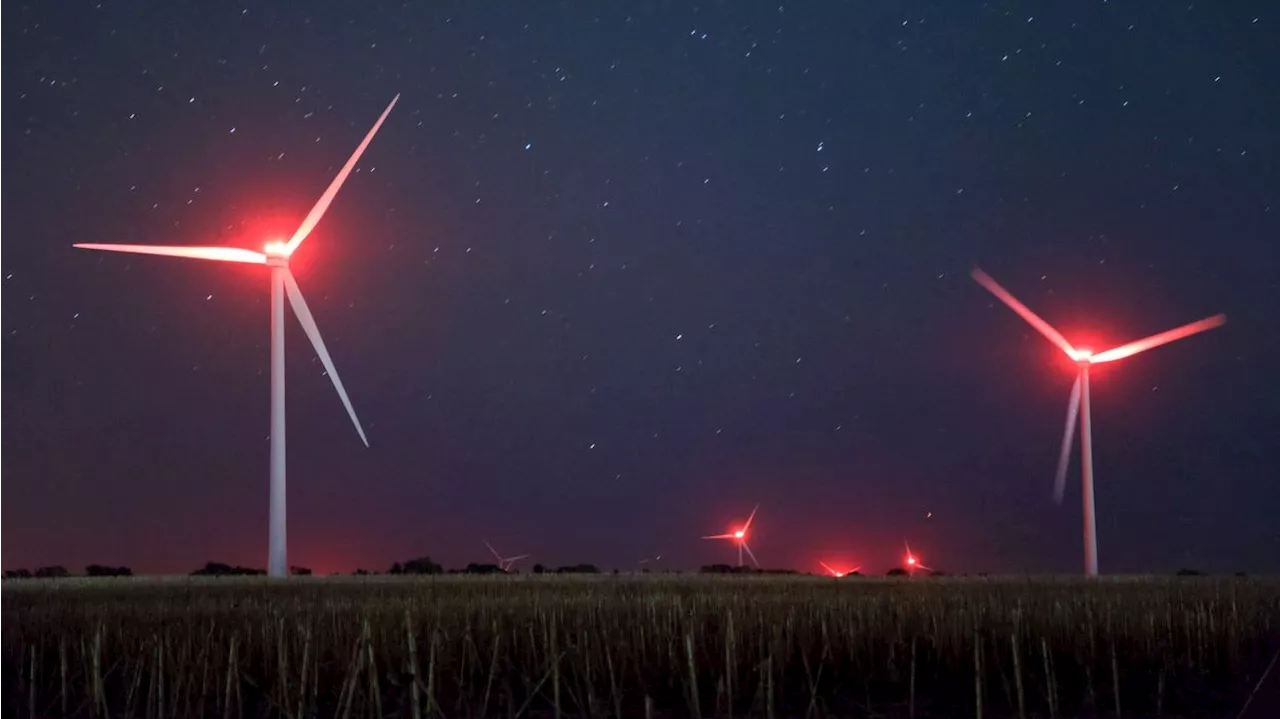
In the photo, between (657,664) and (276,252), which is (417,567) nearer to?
(276,252)

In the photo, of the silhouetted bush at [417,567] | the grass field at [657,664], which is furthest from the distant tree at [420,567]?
the grass field at [657,664]

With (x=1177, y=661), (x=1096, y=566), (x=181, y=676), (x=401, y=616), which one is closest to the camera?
(x=181, y=676)

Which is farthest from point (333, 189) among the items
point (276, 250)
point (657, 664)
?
point (657, 664)

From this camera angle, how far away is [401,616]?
17.7 metres

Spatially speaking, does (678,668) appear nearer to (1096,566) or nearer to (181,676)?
(181,676)

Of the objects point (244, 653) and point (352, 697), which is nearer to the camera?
point (352, 697)

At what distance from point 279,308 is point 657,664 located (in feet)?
127

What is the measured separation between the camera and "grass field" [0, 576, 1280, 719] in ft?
38.0

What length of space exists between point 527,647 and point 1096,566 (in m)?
43.6

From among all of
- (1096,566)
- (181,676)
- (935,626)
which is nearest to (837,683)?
(935,626)

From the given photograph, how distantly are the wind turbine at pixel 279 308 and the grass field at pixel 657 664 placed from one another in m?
27.8

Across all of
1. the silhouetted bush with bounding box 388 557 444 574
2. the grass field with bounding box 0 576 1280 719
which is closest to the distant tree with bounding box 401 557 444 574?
the silhouetted bush with bounding box 388 557 444 574

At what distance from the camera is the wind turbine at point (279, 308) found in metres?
45.4

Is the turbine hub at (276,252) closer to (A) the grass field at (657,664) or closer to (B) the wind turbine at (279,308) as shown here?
(B) the wind turbine at (279,308)
